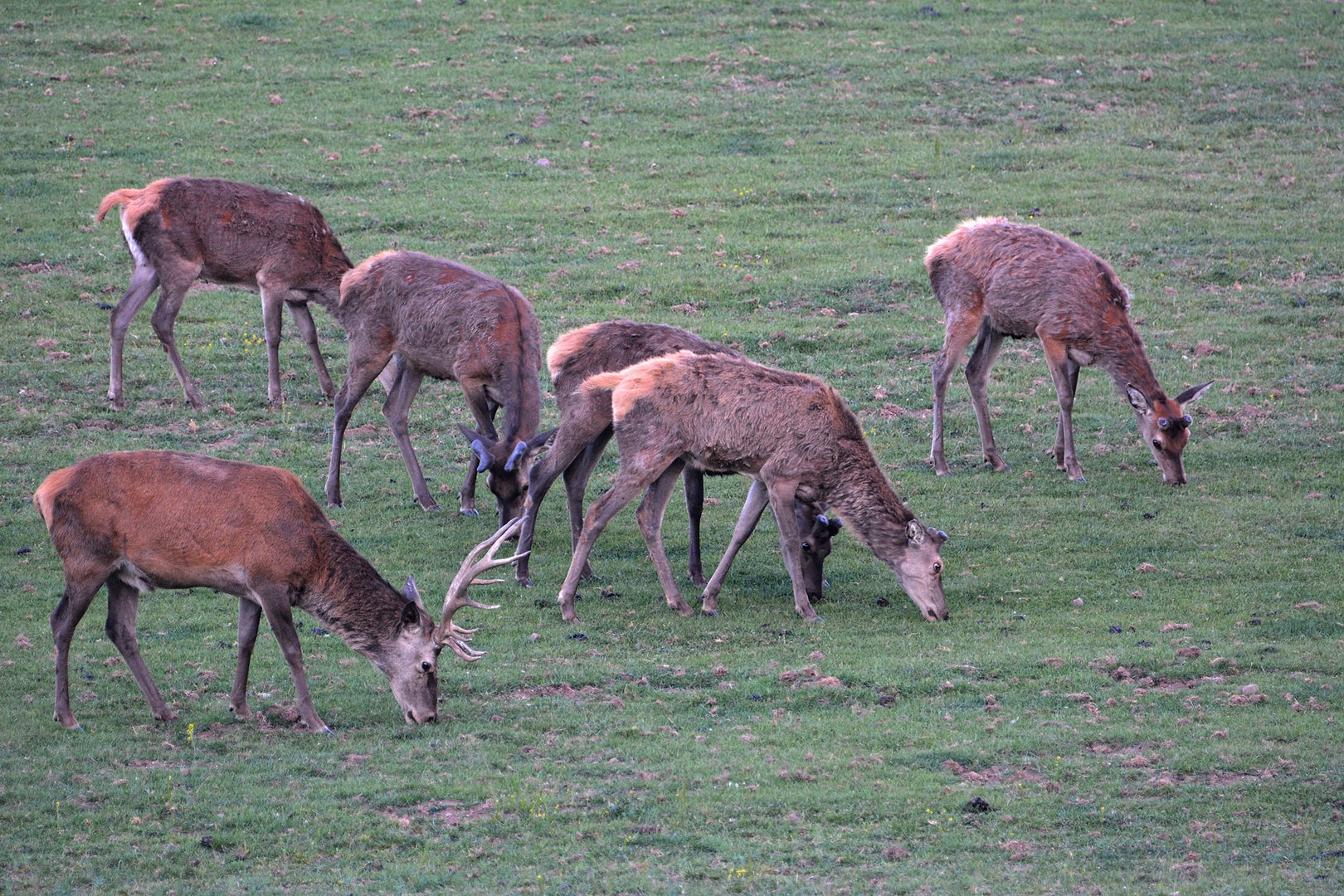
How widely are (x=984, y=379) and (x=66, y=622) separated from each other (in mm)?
9935

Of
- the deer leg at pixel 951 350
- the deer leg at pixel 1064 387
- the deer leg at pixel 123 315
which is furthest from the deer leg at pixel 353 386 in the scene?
the deer leg at pixel 1064 387

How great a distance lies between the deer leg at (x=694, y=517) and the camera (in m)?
13.1

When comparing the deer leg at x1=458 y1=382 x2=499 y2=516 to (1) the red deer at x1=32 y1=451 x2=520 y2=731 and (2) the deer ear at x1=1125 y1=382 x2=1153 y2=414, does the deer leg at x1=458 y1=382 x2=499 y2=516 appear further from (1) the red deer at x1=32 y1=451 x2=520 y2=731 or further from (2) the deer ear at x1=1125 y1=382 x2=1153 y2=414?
(2) the deer ear at x1=1125 y1=382 x2=1153 y2=414

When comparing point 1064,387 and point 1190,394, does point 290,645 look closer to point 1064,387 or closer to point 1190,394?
point 1064,387

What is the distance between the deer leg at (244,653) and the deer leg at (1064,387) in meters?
8.82

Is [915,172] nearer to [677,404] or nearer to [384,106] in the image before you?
[384,106]

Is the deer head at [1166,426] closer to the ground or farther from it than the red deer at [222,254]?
closer to the ground

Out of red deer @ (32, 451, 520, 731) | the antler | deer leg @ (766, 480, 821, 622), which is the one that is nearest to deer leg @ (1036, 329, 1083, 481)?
deer leg @ (766, 480, 821, 622)

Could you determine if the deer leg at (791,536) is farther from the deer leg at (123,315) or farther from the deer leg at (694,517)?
the deer leg at (123,315)

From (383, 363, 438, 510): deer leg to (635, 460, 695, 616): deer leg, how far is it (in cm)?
301

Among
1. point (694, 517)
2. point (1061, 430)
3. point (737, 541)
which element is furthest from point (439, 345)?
point (1061, 430)

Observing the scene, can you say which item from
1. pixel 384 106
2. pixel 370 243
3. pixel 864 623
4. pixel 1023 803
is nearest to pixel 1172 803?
pixel 1023 803

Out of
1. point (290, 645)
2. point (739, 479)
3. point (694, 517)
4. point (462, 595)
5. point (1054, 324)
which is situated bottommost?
point (739, 479)

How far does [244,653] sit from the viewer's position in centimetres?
969
